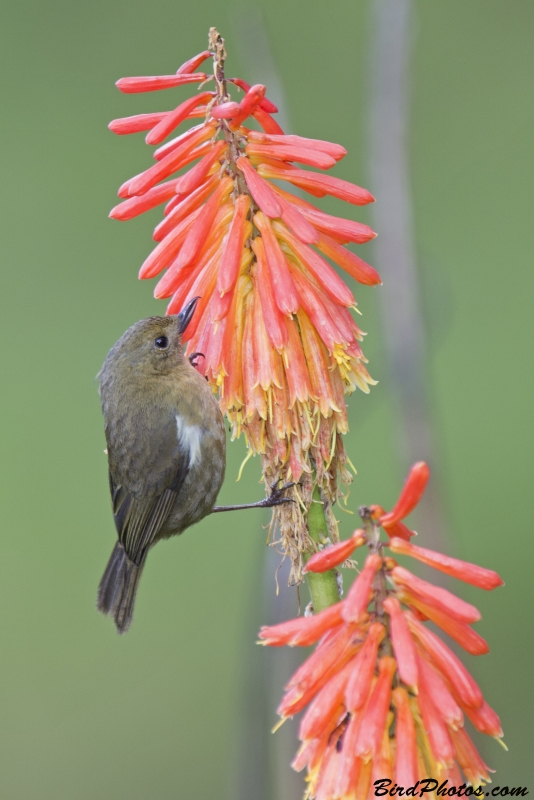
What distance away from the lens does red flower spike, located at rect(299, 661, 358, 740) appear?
1856 millimetres

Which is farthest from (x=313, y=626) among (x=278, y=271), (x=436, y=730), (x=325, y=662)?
(x=278, y=271)

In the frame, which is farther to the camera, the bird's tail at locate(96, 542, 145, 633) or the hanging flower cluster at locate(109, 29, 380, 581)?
the bird's tail at locate(96, 542, 145, 633)

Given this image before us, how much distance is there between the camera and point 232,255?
244cm

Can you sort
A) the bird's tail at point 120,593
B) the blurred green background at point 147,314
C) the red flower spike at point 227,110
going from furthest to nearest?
the blurred green background at point 147,314 < the bird's tail at point 120,593 < the red flower spike at point 227,110

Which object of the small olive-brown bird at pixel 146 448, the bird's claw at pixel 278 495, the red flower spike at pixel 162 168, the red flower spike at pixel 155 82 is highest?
the red flower spike at pixel 155 82

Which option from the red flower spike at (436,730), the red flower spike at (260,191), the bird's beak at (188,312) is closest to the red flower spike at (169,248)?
the bird's beak at (188,312)

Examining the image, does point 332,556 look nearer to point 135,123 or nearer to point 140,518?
point 135,123

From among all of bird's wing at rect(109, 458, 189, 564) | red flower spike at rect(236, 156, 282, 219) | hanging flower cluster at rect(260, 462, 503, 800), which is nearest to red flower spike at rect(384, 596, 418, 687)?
hanging flower cluster at rect(260, 462, 503, 800)

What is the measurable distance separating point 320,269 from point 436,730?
119 cm

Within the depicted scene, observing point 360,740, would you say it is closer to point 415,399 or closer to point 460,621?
point 460,621

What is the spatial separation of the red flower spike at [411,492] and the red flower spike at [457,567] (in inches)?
2.4

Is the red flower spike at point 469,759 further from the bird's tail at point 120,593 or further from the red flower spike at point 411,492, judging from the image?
the bird's tail at point 120,593

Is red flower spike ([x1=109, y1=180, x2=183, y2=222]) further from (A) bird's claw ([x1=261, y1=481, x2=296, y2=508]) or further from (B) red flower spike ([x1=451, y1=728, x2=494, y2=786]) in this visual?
(B) red flower spike ([x1=451, y1=728, x2=494, y2=786])

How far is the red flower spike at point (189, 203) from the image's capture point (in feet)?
8.38
